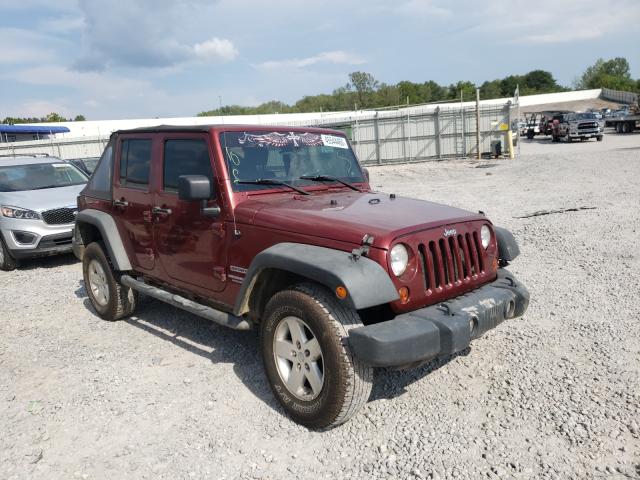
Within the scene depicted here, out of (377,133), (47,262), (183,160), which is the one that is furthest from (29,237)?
(377,133)

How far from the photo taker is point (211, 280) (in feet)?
13.4

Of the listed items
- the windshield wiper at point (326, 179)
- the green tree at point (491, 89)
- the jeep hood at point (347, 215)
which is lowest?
the jeep hood at point (347, 215)

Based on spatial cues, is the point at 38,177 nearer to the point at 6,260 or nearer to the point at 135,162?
the point at 6,260

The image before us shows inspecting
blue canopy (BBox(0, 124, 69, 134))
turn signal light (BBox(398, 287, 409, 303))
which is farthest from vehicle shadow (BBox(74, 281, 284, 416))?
blue canopy (BBox(0, 124, 69, 134))

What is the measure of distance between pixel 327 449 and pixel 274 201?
1.79 meters

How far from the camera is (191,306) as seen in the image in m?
4.22

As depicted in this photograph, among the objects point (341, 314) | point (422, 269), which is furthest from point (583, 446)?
point (341, 314)

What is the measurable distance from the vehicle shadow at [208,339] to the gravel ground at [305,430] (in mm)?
19

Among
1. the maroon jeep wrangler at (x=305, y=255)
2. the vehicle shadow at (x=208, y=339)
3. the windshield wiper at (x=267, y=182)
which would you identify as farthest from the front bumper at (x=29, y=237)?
the windshield wiper at (x=267, y=182)

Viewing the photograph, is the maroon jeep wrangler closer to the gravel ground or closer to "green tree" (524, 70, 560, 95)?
the gravel ground

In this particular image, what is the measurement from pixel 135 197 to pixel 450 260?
119 inches

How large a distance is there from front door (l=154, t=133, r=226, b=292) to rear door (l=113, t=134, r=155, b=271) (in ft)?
0.67

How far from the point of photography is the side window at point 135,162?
475 centimetres

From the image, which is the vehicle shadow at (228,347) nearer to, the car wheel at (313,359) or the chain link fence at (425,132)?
the car wheel at (313,359)
